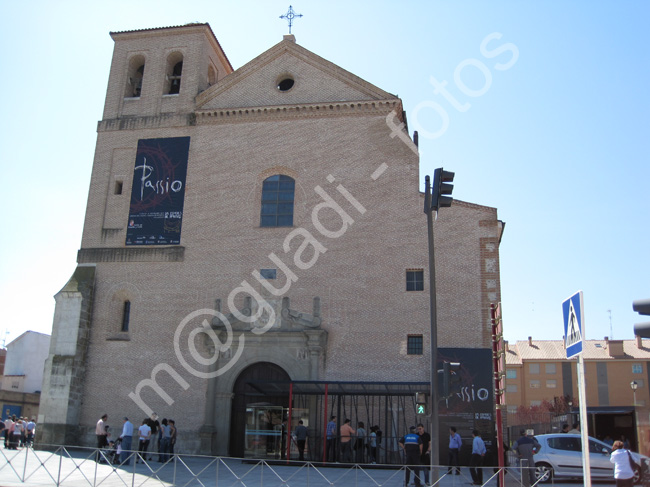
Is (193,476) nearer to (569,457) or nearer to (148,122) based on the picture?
(569,457)

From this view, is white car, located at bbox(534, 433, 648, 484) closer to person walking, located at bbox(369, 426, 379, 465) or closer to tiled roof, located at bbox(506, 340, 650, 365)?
person walking, located at bbox(369, 426, 379, 465)

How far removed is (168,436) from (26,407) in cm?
2327

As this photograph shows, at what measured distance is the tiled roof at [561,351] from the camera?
62.6m

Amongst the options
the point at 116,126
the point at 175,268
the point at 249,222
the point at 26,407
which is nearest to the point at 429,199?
the point at 249,222

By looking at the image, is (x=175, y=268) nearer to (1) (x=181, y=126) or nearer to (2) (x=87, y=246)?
(2) (x=87, y=246)

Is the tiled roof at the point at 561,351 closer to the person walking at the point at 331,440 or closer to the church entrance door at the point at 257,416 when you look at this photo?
the church entrance door at the point at 257,416

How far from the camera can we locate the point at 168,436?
20109 mm

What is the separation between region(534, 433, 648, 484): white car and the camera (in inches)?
648

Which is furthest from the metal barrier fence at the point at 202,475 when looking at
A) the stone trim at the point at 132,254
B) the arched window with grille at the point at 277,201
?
the arched window with grille at the point at 277,201

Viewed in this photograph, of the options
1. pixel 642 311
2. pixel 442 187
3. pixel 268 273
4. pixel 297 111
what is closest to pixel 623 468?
pixel 442 187

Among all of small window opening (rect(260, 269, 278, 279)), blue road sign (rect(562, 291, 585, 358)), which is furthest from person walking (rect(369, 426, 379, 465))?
blue road sign (rect(562, 291, 585, 358))

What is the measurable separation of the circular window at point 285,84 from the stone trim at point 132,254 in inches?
302

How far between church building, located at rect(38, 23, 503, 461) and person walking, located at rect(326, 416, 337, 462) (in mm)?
358

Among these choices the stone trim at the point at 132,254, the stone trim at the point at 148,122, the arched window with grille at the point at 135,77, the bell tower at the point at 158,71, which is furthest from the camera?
the arched window with grille at the point at 135,77
